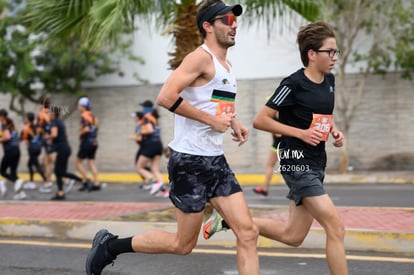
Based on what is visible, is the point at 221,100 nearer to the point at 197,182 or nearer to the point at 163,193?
the point at 197,182

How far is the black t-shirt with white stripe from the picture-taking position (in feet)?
15.7

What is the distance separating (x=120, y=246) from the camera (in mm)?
4977

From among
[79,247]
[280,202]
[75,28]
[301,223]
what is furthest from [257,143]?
[301,223]

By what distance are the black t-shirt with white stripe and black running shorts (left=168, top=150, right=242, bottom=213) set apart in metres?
0.55

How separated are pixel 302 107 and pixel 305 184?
0.54m

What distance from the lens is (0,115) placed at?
12750 mm

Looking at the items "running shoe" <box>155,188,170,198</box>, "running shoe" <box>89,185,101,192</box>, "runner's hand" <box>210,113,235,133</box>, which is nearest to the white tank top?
"runner's hand" <box>210,113,235,133</box>

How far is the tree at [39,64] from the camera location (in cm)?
1717

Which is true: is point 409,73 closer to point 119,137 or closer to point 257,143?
point 257,143

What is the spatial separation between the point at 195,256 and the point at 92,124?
707cm

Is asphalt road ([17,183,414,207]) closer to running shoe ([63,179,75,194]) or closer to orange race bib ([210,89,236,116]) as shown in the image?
running shoe ([63,179,75,194])

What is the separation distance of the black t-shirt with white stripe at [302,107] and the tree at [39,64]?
42.2ft

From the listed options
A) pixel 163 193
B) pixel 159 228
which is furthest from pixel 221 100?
pixel 163 193

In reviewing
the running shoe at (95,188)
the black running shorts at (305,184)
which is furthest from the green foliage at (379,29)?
the black running shorts at (305,184)
